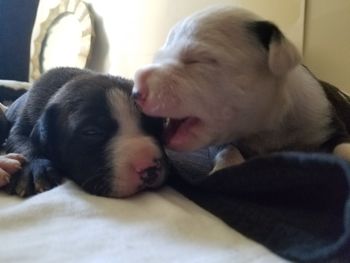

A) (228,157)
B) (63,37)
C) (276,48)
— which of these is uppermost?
(276,48)

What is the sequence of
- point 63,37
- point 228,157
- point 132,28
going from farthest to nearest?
point 63,37
point 132,28
point 228,157

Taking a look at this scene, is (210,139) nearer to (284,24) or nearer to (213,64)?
(213,64)

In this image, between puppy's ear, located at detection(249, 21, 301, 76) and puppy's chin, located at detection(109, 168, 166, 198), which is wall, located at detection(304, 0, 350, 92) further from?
puppy's chin, located at detection(109, 168, 166, 198)

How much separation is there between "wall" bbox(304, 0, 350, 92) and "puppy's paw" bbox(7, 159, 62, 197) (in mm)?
1116

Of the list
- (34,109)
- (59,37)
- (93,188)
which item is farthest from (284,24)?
(59,37)

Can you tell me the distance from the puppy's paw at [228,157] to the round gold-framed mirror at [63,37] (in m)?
1.83

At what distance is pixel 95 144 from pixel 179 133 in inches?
7.7

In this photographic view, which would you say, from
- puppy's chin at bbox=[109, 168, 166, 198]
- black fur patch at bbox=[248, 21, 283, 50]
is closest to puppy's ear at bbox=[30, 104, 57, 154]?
puppy's chin at bbox=[109, 168, 166, 198]

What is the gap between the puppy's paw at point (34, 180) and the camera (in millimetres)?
1058

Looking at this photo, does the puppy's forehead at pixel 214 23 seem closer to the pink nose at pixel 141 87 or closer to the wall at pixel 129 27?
the pink nose at pixel 141 87

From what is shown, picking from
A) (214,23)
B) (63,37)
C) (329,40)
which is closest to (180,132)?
(214,23)

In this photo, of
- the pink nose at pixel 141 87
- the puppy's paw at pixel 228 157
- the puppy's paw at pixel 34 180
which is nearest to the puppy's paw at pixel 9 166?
the puppy's paw at pixel 34 180

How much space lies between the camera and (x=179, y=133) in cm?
116

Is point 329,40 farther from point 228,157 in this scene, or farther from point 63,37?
point 63,37
